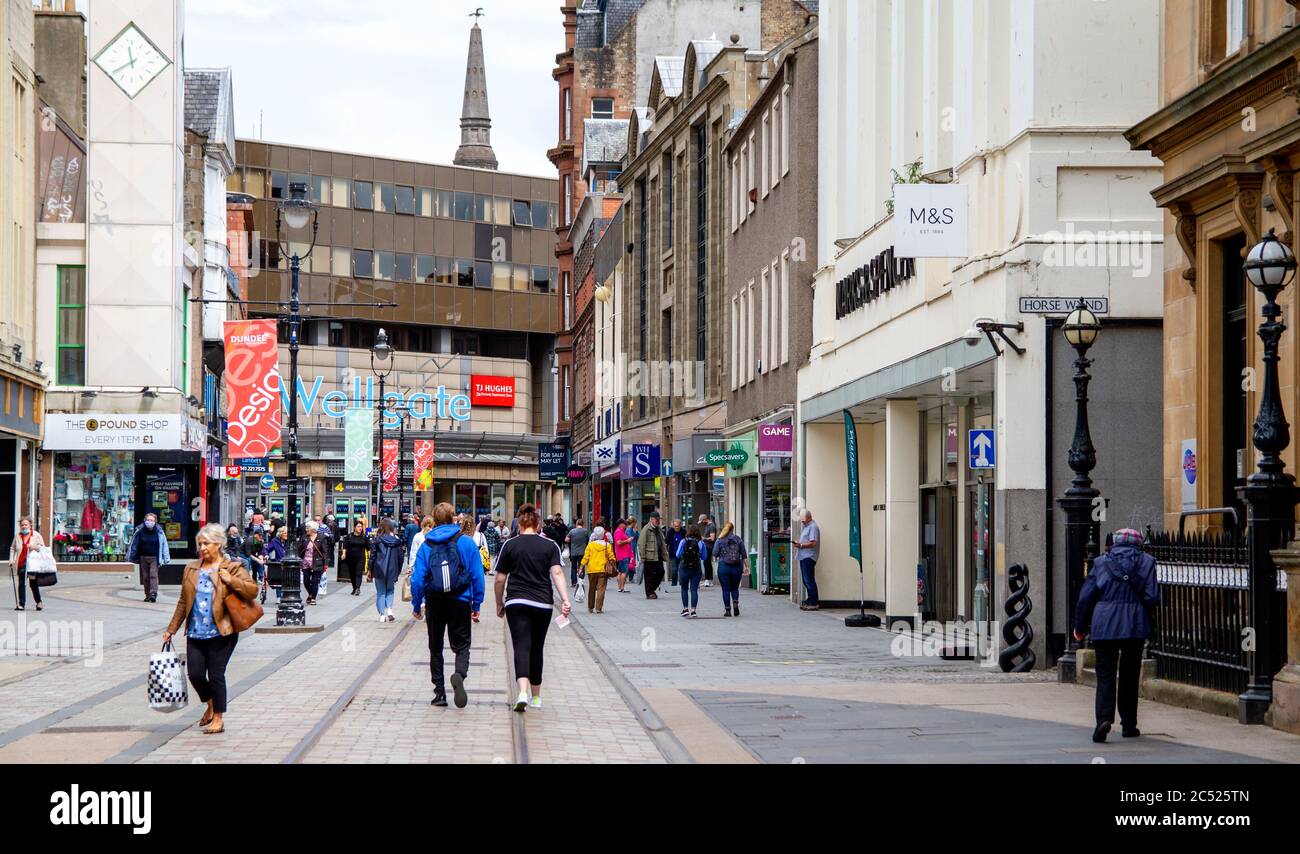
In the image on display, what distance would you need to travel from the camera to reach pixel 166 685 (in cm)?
1295

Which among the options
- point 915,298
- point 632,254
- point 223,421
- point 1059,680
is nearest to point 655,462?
point 632,254

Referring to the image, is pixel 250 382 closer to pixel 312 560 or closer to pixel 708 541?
pixel 312 560

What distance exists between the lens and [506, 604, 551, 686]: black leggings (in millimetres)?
15383

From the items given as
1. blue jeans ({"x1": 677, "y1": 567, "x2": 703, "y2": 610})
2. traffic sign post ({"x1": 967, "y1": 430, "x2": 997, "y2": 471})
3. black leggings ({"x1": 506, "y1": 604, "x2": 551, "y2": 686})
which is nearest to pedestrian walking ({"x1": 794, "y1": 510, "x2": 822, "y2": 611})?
blue jeans ({"x1": 677, "y1": 567, "x2": 703, "y2": 610})

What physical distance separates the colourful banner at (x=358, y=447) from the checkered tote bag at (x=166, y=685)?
37649 millimetres

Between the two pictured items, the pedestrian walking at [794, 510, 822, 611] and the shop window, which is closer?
the pedestrian walking at [794, 510, 822, 611]

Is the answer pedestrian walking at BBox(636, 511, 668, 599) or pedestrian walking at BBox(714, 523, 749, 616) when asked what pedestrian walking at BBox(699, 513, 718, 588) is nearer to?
pedestrian walking at BBox(636, 511, 668, 599)

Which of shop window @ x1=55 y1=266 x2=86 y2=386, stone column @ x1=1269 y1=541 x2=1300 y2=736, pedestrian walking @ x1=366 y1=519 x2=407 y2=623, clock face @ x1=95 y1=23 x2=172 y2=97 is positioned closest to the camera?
stone column @ x1=1269 y1=541 x2=1300 y2=736

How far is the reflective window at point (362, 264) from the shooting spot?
321ft

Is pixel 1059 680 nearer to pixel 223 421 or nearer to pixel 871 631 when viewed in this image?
pixel 871 631

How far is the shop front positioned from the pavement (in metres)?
23.1

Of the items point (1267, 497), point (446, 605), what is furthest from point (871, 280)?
point (1267, 497)

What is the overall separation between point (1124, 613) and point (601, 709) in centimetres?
494
